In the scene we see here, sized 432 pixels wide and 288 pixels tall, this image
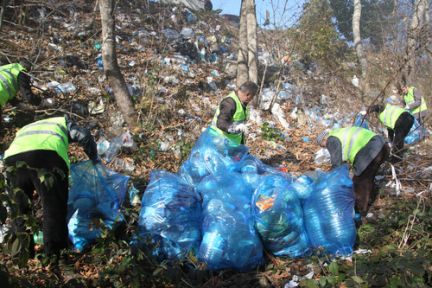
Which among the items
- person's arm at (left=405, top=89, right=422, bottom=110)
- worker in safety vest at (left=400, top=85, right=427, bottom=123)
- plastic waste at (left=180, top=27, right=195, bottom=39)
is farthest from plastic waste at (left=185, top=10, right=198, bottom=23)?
person's arm at (left=405, top=89, right=422, bottom=110)

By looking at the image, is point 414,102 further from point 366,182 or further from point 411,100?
point 366,182

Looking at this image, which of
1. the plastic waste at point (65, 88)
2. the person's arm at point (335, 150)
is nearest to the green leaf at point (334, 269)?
the person's arm at point (335, 150)

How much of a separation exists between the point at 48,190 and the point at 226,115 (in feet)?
6.46

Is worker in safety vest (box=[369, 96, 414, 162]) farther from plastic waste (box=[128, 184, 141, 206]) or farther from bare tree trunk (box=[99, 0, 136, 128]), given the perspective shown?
bare tree trunk (box=[99, 0, 136, 128])

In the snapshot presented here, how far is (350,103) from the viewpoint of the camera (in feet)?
27.2

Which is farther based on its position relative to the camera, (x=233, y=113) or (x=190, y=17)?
(x=190, y=17)

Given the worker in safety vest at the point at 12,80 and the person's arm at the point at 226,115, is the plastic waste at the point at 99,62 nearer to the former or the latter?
the worker in safety vest at the point at 12,80

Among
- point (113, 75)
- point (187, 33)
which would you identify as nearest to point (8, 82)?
point (113, 75)

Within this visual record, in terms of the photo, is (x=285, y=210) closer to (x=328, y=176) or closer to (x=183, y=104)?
(x=328, y=176)

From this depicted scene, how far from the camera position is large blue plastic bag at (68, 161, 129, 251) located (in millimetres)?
3209

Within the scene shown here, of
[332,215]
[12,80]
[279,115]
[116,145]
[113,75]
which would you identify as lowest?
[332,215]

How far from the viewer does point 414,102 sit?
5.85 m

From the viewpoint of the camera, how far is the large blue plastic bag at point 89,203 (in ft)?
10.5

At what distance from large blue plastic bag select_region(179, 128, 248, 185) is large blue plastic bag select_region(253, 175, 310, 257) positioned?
580 mm
